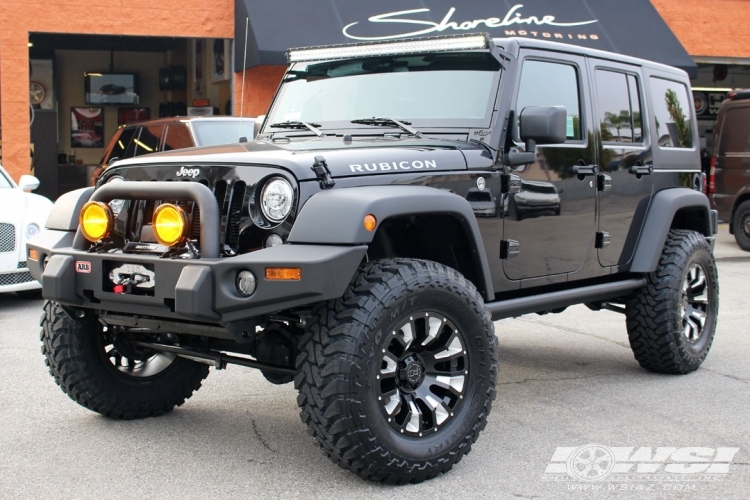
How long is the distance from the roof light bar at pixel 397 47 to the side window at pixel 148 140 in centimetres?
553

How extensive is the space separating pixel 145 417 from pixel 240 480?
1.20m

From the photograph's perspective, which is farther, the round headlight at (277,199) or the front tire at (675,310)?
the front tire at (675,310)

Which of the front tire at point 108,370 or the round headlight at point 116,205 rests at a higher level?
the round headlight at point 116,205

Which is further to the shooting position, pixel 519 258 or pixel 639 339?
pixel 639 339

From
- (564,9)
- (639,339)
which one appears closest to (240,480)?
(639,339)

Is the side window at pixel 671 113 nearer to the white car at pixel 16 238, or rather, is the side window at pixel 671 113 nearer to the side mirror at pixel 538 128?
the side mirror at pixel 538 128

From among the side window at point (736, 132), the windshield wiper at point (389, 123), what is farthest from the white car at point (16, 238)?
the side window at point (736, 132)

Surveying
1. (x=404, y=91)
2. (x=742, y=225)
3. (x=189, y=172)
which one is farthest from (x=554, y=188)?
(x=742, y=225)

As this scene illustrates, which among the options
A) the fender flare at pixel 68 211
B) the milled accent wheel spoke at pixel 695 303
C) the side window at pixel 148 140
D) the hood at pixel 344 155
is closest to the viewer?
the hood at pixel 344 155

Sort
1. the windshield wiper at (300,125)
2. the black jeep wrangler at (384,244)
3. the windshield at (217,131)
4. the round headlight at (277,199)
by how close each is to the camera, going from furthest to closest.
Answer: the windshield at (217,131), the windshield wiper at (300,125), the round headlight at (277,199), the black jeep wrangler at (384,244)

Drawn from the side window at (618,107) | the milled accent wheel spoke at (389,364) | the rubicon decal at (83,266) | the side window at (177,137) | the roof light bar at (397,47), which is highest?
the roof light bar at (397,47)

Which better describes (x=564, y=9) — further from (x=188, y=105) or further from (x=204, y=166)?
(x=204, y=166)

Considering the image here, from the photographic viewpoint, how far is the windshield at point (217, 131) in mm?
10688

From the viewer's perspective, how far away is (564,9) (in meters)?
16.9
